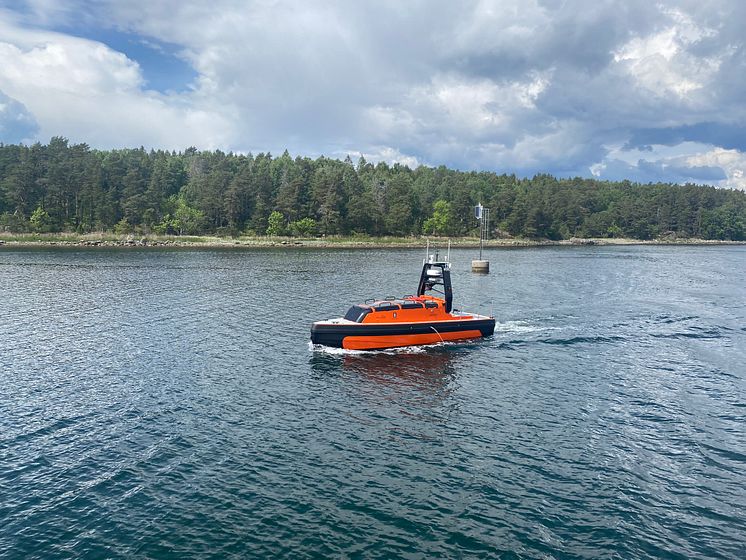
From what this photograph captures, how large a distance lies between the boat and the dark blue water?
1572 mm

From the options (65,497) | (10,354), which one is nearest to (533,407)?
(65,497)

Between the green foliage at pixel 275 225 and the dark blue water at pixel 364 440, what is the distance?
123 m

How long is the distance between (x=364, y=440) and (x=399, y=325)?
17880 millimetres

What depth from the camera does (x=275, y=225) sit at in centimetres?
17925

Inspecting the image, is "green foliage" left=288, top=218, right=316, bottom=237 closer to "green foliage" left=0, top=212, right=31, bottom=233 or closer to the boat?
"green foliage" left=0, top=212, right=31, bottom=233

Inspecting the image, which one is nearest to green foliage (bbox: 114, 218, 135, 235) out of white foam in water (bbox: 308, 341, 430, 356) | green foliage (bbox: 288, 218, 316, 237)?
green foliage (bbox: 288, 218, 316, 237)

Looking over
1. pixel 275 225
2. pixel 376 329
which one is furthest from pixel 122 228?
pixel 376 329

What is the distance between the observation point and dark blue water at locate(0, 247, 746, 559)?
63.6 feet

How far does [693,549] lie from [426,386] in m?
18.7

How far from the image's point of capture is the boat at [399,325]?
4284cm

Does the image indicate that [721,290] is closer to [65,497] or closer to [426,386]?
[426,386]

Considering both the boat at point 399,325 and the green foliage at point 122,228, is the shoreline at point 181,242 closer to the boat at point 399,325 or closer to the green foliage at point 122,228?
the green foliage at point 122,228

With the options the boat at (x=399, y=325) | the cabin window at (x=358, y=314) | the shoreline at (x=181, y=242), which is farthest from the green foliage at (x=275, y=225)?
the cabin window at (x=358, y=314)

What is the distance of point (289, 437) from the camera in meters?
27.1
